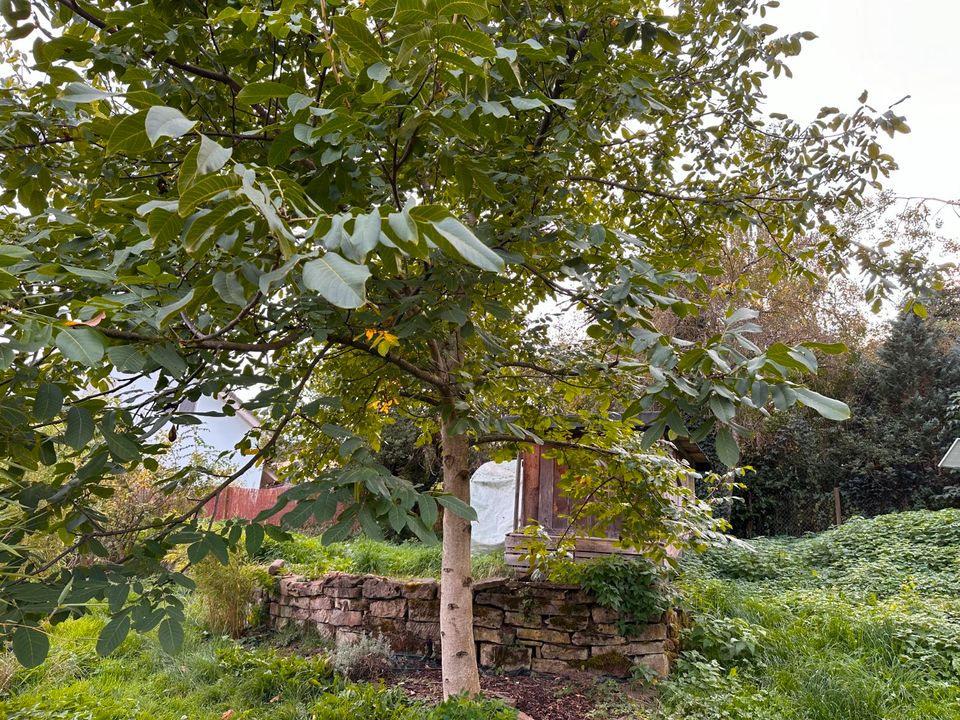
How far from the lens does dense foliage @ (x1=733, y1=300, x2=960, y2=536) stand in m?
12.1

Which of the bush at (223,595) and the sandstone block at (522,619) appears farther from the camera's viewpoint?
the bush at (223,595)

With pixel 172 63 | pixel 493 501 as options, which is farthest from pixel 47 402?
pixel 493 501

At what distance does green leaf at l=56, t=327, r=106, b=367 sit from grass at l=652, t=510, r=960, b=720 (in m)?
3.90

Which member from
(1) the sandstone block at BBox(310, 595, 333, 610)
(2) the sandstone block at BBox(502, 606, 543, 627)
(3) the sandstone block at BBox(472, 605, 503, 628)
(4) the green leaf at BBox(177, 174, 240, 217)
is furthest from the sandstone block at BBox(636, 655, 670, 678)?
(4) the green leaf at BBox(177, 174, 240, 217)

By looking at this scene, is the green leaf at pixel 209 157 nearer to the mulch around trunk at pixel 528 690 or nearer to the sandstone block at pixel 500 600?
the mulch around trunk at pixel 528 690

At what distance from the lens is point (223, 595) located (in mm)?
5930

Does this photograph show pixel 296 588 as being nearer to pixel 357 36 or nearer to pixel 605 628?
pixel 605 628

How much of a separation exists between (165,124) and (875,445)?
14.3 meters

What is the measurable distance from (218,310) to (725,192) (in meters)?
2.71

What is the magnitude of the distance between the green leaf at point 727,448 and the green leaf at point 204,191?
1149 millimetres

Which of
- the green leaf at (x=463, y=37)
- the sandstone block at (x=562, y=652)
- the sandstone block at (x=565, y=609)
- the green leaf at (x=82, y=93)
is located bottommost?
the sandstone block at (x=562, y=652)

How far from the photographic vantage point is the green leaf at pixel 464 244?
80cm

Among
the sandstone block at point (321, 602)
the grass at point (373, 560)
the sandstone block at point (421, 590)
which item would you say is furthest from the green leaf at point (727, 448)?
the sandstone block at point (321, 602)

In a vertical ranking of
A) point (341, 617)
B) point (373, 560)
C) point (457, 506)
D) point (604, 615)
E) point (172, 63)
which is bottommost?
point (341, 617)
